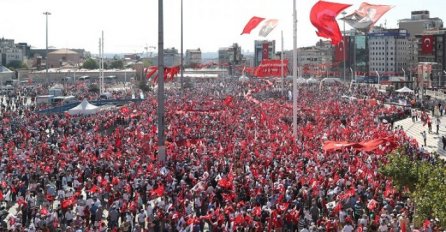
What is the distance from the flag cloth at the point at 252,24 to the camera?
3648 cm

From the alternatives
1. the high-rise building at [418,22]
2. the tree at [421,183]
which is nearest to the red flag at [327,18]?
the tree at [421,183]

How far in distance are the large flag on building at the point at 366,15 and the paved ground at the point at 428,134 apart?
742 cm

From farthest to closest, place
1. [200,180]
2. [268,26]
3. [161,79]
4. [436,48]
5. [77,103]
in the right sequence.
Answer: [436,48]
[77,103]
[268,26]
[161,79]
[200,180]

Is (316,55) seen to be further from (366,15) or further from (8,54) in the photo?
(366,15)

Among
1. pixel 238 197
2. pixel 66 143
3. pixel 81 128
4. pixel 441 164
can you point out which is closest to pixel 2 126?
pixel 81 128

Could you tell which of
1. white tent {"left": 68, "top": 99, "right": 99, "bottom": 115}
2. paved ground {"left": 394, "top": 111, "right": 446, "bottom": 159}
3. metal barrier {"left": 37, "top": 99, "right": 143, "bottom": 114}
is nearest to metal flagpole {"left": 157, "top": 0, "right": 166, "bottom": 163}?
paved ground {"left": 394, "top": 111, "right": 446, "bottom": 159}

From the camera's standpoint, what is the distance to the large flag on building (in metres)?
30.5

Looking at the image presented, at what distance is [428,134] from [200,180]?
22762mm

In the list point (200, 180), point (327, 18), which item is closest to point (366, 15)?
point (327, 18)

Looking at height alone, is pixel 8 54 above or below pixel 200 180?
above

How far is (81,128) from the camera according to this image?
123 ft

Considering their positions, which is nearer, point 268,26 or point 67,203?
point 67,203

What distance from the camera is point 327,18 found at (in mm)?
29391

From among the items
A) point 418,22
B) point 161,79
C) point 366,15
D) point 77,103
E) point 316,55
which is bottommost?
point 77,103
